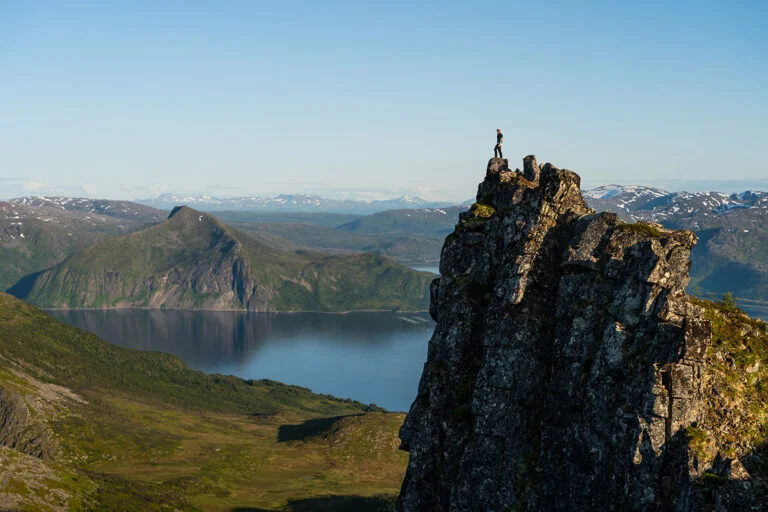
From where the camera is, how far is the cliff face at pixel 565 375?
4531 centimetres

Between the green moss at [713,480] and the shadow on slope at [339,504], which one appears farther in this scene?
the shadow on slope at [339,504]

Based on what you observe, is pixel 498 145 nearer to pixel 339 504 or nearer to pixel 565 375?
pixel 565 375

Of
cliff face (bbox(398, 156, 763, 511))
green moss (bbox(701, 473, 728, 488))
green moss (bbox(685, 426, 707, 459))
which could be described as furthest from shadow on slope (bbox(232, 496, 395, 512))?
green moss (bbox(701, 473, 728, 488))

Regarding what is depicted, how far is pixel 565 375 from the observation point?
2041 inches

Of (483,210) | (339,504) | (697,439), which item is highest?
(483,210)

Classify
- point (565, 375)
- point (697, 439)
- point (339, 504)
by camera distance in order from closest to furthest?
point (697, 439), point (565, 375), point (339, 504)

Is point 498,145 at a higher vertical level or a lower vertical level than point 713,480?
higher

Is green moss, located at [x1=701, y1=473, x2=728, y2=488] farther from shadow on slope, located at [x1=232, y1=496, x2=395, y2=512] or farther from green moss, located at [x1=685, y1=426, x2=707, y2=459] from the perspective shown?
shadow on slope, located at [x1=232, y1=496, x2=395, y2=512]

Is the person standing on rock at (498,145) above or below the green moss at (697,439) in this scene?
above

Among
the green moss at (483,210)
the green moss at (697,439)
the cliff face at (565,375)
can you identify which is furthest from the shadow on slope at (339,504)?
the green moss at (697,439)

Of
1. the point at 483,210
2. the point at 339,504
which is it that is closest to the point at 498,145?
the point at 483,210

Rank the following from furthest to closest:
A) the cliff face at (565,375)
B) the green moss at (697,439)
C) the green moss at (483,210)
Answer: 1. the green moss at (483,210)
2. the cliff face at (565,375)
3. the green moss at (697,439)

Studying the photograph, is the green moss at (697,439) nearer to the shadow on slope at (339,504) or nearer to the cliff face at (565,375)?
the cliff face at (565,375)

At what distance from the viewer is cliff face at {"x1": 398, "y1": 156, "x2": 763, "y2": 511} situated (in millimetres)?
45312
